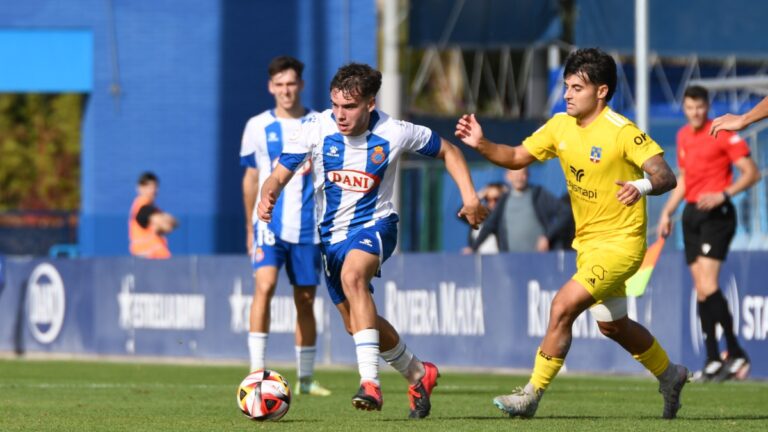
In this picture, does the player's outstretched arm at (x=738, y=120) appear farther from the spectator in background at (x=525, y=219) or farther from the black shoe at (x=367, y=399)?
the spectator in background at (x=525, y=219)

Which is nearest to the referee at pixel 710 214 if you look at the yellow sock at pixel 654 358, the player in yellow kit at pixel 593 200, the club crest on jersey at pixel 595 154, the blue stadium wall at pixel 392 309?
the blue stadium wall at pixel 392 309

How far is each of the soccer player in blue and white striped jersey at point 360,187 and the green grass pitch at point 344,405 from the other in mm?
452

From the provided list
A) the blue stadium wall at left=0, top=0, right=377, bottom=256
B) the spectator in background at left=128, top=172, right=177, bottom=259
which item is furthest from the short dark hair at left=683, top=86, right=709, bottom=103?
the blue stadium wall at left=0, top=0, right=377, bottom=256

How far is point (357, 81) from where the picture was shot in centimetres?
948

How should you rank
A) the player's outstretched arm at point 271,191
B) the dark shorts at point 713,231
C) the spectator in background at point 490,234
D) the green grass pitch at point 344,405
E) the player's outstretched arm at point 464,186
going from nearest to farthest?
the green grass pitch at point 344,405
the player's outstretched arm at point 464,186
the player's outstretched arm at point 271,191
the dark shorts at point 713,231
the spectator in background at point 490,234

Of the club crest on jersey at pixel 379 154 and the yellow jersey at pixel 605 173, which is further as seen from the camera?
the club crest on jersey at pixel 379 154

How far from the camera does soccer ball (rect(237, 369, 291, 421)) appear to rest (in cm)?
926

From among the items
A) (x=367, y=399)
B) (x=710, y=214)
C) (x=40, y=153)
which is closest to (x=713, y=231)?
(x=710, y=214)

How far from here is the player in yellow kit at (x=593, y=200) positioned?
30.1 ft

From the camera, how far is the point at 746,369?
553 inches

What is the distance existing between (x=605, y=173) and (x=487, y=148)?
652 mm

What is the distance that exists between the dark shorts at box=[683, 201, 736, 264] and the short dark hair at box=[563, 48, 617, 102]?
15.4ft

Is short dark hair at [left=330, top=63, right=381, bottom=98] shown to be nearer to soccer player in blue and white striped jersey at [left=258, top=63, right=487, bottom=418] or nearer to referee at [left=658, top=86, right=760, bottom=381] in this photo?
soccer player in blue and white striped jersey at [left=258, top=63, right=487, bottom=418]

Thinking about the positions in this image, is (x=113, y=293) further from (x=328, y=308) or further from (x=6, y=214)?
(x=6, y=214)
